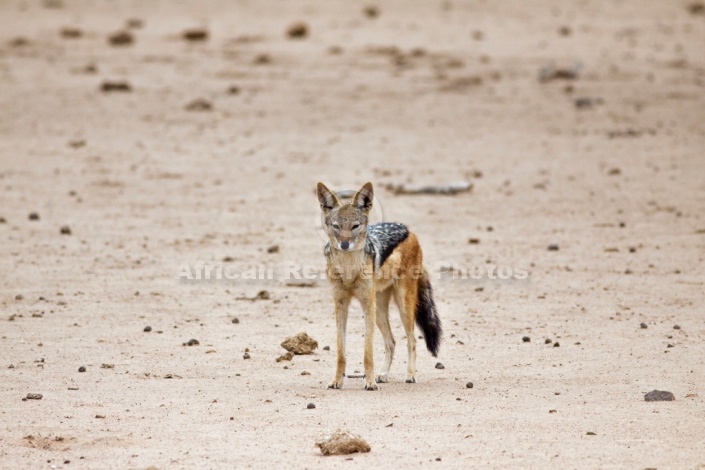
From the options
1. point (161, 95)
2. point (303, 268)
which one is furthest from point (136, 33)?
point (303, 268)

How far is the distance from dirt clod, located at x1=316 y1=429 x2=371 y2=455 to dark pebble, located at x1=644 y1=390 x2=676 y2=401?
2.19 metres

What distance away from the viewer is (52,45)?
2339 cm

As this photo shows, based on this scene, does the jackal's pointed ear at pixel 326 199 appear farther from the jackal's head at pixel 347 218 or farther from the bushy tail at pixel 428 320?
the bushy tail at pixel 428 320

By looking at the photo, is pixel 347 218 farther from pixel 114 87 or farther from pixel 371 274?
pixel 114 87

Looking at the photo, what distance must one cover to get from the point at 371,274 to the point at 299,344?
119cm

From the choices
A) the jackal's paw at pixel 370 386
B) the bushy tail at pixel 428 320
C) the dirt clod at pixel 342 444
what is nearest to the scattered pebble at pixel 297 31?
the bushy tail at pixel 428 320

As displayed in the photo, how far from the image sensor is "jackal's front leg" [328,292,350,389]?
26.6 ft

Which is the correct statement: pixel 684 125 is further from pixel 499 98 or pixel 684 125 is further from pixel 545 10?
pixel 545 10

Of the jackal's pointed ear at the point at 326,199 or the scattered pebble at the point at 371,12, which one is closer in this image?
the jackal's pointed ear at the point at 326,199

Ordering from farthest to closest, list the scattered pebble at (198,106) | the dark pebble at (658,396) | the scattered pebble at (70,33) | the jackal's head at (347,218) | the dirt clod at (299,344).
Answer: the scattered pebble at (70,33)
the scattered pebble at (198,106)
the dirt clod at (299,344)
the jackal's head at (347,218)
the dark pebble at (658,396)

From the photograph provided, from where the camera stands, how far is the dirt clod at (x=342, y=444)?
6.57 meters

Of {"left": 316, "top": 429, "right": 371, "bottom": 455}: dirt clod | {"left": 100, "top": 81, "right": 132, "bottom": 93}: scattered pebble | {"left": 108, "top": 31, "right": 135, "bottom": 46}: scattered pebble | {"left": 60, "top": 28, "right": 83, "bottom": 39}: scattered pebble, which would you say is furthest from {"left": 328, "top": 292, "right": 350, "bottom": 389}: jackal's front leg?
{"left": 60, "top": 28, "right": 83, "bottom": 39}: scattered pebble

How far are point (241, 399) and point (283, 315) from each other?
264cm

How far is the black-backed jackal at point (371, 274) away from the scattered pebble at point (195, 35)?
52.4 ft
